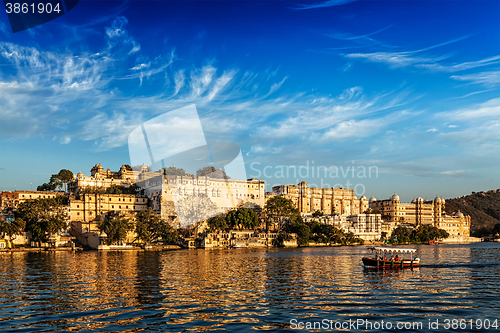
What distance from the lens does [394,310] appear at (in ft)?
80.2

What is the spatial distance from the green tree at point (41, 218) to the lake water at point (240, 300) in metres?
45.4

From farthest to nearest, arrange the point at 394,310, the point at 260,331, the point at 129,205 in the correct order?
the point at 129,205 → the point at 394,310 → the point at 260,331

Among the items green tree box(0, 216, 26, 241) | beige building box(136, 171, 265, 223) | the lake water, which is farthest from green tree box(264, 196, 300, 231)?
the lake water

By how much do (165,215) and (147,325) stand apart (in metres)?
86.7

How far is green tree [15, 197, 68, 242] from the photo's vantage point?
278 feet

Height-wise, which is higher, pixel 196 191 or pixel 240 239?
pixel 196 191

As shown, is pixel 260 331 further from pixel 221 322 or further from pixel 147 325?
pixel 147 325

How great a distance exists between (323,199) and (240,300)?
157 m

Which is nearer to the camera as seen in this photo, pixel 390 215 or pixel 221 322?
pixel 221 322

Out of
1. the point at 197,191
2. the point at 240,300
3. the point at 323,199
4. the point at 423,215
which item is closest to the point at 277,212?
the point at 197,191

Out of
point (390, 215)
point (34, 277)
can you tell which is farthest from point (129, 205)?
point (390, 215)

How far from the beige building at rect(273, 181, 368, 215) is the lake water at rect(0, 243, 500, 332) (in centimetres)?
12450

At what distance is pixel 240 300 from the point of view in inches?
1066

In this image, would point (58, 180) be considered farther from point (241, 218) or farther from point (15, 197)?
point (241, 218)
